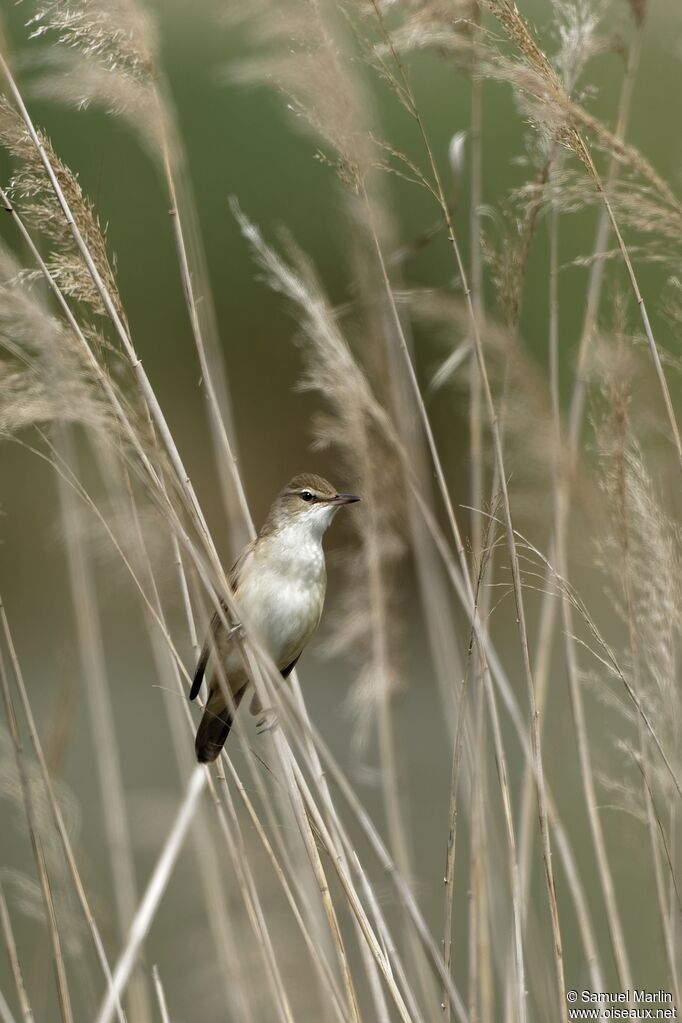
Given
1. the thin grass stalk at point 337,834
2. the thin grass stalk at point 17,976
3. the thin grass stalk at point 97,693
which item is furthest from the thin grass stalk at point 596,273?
the thin grass stalk at point 17,976

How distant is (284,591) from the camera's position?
2598 mm

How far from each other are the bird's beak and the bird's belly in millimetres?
198

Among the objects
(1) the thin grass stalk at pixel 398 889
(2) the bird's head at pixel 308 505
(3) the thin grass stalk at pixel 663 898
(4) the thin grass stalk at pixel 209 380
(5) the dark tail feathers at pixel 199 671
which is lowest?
(3) the thin grass stalk at pixel 663 898

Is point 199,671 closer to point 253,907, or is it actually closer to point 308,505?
point 253,907

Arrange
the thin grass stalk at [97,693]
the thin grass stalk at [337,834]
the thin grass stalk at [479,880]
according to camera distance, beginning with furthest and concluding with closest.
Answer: the thin grass stalk at [97,693]
the thin grass stalk at [479,880]
the thin grass stalk at [337,834]

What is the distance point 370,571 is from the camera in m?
2.66

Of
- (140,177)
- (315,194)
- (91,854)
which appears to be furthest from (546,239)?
(91,854)

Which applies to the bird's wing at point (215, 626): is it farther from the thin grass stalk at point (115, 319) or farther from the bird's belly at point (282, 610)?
the thin grass stalk at point (115, 319)

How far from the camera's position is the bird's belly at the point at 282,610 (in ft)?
8.41

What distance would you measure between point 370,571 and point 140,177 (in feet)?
15.8

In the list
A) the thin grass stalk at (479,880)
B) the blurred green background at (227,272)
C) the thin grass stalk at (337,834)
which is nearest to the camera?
the thin grass stalk at (337,834)

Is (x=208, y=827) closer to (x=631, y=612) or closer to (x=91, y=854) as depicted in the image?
(x=631, y=612)

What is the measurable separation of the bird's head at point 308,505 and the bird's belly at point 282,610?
14 cm

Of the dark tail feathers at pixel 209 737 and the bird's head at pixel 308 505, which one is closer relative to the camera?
the dark tail feathers at pixel 209 737
